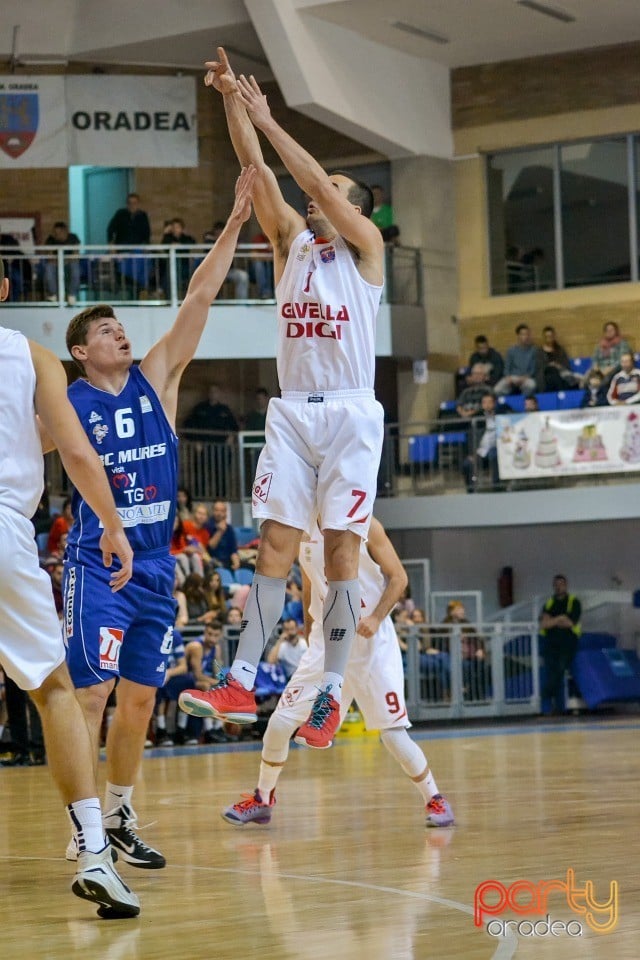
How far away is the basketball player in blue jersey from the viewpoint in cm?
649

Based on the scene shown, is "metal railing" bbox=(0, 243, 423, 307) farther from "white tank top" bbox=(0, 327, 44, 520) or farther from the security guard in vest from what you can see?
"white tank top" bbox=(0, 327, 44, 520)

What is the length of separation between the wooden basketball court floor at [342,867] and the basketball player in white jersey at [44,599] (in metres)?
0.24

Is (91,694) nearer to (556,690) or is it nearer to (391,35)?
(556,690)

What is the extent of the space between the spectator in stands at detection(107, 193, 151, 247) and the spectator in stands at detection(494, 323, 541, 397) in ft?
18.2

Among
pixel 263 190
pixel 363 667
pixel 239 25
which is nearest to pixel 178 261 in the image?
pixel 239 25

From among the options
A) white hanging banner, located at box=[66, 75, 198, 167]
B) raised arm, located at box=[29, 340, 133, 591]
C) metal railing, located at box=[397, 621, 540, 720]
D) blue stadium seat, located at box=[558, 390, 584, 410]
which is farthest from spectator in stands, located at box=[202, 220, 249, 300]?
raised arm, located at box=[29, 340, 133, 591]

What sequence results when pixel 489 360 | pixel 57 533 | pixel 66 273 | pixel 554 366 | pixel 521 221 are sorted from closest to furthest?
1. pixel 57 533
2. pixel 66 273
3. pixel 554 366
4. pixel 489 360
5. pixel 521 221

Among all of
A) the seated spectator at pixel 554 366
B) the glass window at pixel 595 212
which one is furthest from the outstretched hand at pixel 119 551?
the glass window at pixel 595 212

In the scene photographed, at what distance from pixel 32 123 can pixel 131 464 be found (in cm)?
1666

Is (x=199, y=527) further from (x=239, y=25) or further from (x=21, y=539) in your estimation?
(x=21, y=539)

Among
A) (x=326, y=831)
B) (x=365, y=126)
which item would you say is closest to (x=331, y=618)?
(x=326, y=831)

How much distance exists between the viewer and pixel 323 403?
671 cm

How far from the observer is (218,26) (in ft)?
75.1

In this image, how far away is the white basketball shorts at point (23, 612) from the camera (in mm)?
5113
